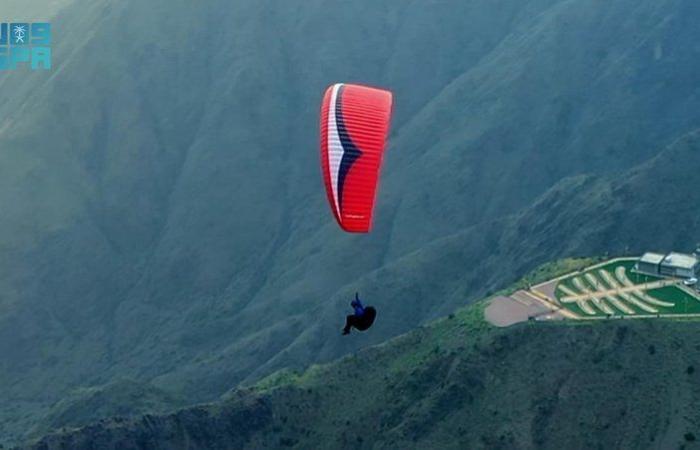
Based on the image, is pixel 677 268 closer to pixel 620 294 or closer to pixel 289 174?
pixel 620 294

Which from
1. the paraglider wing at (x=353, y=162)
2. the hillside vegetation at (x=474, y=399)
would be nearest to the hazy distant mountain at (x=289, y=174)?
the hillside vegetation at (x=474, y=399)

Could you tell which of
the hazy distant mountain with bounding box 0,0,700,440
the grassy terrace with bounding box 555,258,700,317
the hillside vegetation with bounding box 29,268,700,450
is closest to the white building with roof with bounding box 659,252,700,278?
the grassy terrace with bounding box 555,258,700,317

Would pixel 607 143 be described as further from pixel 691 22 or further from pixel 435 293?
pixel 435 293

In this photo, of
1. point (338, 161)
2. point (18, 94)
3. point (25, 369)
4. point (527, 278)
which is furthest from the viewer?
point (18, 94)

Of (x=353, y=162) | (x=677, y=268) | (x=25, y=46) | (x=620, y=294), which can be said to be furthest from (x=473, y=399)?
(x=25, y=46)

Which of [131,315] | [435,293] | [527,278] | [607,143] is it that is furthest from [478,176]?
[527,278]

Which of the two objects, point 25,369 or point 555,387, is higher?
point 25,369

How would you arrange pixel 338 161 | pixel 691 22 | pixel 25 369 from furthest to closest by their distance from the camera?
pixel 691 22, pixel 25 369, pixel 338 161
